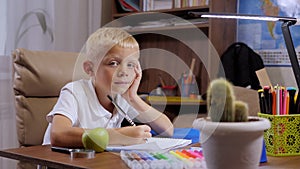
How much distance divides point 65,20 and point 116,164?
2.57m

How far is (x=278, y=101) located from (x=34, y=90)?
102 centimetres

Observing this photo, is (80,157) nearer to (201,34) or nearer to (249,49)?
(249,49)

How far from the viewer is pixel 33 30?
129 inches

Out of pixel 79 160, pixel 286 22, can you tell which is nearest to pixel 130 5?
pixel 286 22

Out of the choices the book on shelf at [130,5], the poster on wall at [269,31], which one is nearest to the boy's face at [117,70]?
the poster on wall at [269,31]

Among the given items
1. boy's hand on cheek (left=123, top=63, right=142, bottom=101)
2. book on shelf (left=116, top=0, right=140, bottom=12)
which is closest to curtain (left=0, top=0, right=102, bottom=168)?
book on shelf (left=116, top=0, right=140, bottom=12)

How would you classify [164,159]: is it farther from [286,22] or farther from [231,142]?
[286,22]

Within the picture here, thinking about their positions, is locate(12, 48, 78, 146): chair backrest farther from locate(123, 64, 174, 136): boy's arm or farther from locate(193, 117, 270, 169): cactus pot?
locate(193, 117, 270, 169): cactus pot

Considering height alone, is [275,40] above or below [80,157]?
A: above

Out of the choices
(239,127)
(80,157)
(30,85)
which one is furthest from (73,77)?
(239,127)

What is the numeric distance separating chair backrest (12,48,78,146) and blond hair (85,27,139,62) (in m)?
0.33

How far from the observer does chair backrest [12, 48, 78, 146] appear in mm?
1898

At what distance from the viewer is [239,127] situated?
2.89ft

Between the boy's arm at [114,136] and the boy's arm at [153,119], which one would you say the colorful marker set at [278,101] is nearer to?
the boy's arm at [114,136]
